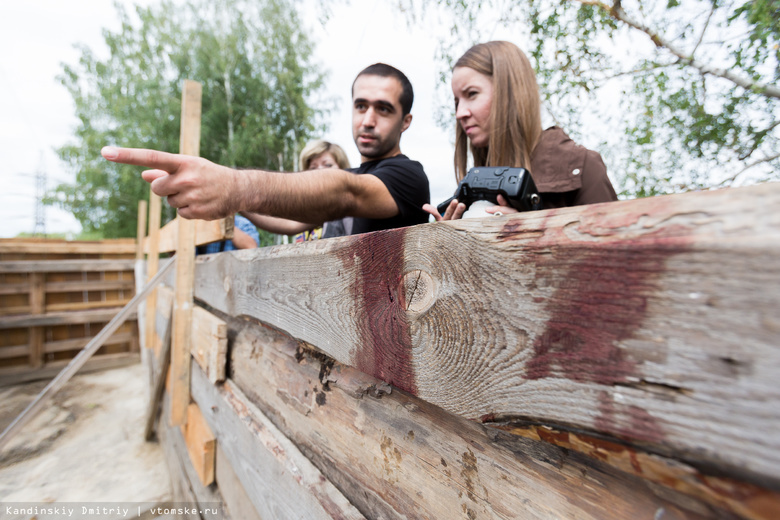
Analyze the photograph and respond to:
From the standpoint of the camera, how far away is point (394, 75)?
6.77 feet

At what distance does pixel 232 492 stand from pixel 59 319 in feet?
22.7

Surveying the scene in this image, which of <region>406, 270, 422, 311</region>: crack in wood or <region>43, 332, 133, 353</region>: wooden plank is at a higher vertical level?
<region>406, 270, 422, 311</region>: crack in wood

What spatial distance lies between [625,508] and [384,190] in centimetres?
136

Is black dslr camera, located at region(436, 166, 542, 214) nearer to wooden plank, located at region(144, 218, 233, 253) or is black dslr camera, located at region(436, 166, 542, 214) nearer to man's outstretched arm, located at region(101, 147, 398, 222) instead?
man's outstretched arm, located at region(101, 147, 398, 222)

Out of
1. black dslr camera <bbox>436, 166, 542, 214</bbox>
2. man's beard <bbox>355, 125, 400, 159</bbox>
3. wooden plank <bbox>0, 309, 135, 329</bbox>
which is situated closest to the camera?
black dslr camera <bbox>436, 166, 542, 214</bbox>

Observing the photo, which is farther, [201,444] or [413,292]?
[201,444]

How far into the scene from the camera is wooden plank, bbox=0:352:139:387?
19.5 feet

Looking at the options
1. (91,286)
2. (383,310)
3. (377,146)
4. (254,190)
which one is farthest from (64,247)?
(383,310)

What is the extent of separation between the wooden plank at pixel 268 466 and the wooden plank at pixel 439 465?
0.13 feet

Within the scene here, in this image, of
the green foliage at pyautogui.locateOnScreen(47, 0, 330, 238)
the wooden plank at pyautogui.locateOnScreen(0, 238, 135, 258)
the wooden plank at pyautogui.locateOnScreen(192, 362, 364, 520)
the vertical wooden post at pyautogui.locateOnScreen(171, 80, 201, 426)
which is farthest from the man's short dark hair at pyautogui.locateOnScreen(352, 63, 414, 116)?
the green foliage at pyautogui.locateOnScreen(47, 0, 330, 238)

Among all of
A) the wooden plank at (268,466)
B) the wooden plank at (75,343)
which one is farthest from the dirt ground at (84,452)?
the wooden plank at (268,466)

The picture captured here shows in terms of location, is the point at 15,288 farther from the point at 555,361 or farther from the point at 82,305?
the point at 555,361

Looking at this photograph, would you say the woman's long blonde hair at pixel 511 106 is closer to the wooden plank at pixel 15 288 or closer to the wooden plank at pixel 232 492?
the wooden plank at pixel 232 492

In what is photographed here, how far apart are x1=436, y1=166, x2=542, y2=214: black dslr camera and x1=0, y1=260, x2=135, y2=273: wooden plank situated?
8.10 metres
